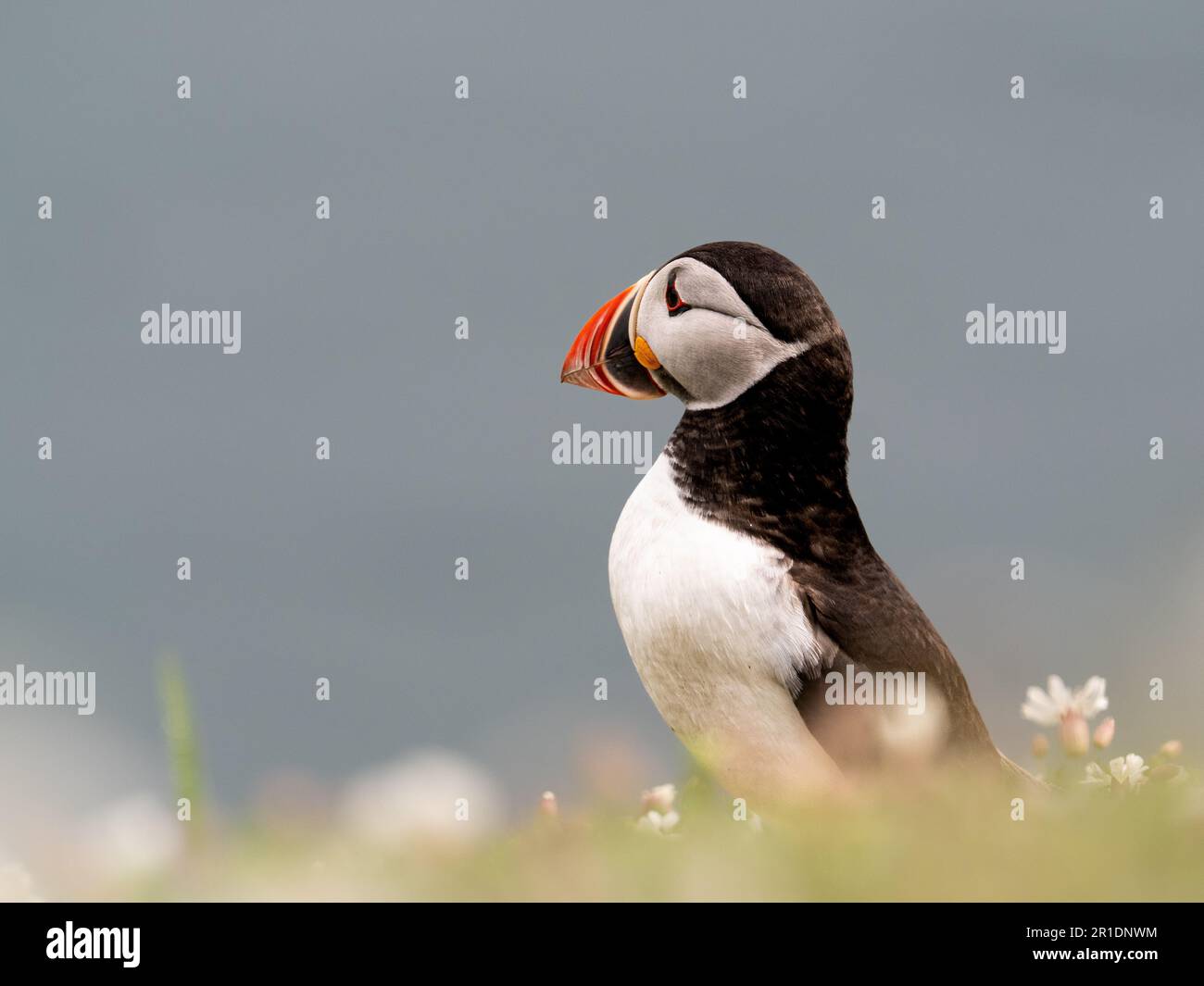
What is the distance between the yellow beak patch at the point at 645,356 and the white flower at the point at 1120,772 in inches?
110

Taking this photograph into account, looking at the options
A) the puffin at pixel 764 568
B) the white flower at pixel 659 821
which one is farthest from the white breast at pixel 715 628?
the white flower at pixel 659 821

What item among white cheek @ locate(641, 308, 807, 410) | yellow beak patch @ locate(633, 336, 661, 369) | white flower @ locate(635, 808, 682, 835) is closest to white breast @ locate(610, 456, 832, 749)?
white flower @ locate(635, 808, 682, 835)

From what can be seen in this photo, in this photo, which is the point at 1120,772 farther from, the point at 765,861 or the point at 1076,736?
the point at 765,861

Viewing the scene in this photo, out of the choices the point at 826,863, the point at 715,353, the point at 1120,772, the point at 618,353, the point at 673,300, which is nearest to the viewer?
the point at 826,863

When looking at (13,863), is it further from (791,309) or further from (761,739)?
(791,309)

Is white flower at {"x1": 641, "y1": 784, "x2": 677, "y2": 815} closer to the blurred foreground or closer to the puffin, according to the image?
the puffin

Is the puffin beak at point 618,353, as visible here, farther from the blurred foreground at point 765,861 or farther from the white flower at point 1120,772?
the white flower at point 1120,772

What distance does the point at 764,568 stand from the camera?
6133 millimetres

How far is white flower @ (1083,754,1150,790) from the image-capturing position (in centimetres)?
625

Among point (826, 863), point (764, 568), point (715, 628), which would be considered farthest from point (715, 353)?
point (826, 863)

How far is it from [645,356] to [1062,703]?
259cm

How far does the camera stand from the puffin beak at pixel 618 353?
683cm
